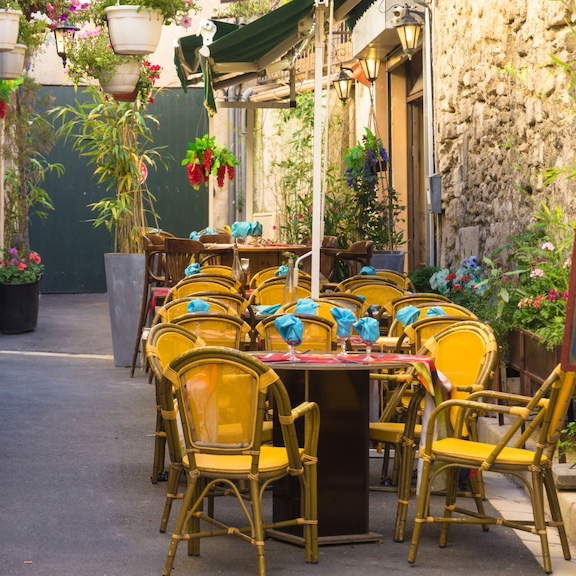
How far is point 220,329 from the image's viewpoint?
6254mm

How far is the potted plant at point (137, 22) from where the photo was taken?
28.6 ft

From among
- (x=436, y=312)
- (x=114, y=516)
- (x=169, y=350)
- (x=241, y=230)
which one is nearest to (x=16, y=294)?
(x=241, y=230)

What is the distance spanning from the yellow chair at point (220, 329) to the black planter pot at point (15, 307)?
786 cm

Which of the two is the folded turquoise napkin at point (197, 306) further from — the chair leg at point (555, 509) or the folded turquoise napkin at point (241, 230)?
the folded turquoise napkin at point (241, 230)

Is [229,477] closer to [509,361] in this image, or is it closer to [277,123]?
[509,361]

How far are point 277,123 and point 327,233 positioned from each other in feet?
17.3

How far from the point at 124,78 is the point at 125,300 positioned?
2058 millimetres

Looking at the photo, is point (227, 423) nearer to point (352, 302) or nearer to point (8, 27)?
point (352, 302)

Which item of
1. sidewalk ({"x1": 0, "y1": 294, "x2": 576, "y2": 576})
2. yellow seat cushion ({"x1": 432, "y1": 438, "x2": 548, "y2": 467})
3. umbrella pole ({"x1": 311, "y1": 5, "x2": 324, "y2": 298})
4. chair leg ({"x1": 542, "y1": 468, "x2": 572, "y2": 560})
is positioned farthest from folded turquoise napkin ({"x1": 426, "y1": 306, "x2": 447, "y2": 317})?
chair leg ({"x1": 542, "y1": 468, "x2": 572, "y2": 560})

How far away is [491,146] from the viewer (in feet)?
31.2

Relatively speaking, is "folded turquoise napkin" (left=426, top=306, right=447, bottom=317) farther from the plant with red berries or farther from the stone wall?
the plant with red berries

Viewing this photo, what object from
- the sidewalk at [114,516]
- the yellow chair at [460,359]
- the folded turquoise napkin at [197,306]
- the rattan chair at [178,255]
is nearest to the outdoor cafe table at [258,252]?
the rattan chair at [178,255]

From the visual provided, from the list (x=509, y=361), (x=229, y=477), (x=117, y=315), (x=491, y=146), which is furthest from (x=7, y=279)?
(x=229, y=477)

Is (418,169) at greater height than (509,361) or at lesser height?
greater
